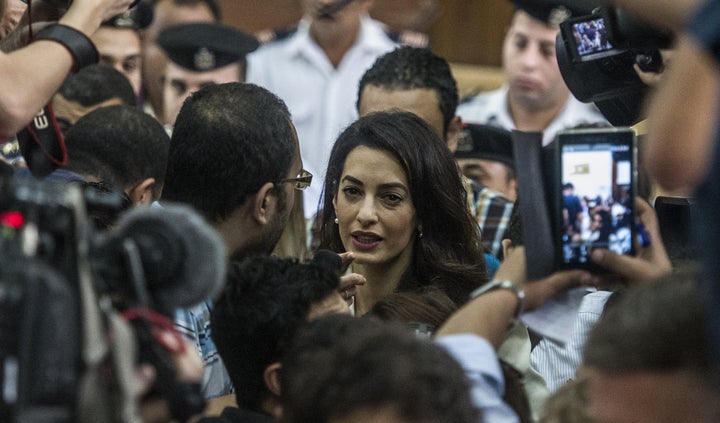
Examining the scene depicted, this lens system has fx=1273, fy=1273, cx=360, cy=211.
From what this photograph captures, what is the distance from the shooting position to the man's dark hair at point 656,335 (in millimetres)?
1555

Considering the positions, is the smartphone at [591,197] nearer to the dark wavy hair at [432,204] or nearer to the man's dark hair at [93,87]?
the dark wavy hair at [432,204]

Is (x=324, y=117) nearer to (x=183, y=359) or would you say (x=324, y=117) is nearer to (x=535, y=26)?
(x=535, y=26)

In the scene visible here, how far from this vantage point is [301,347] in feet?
6.12

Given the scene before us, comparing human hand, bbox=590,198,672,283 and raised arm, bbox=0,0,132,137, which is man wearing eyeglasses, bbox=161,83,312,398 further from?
human hand, bbox=590,198,672,283

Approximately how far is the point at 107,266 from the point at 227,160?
1201 mm

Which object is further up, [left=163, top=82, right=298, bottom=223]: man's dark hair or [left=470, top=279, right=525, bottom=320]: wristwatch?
[left=163, top=82, right=298, bottom=223]: man's dark hair

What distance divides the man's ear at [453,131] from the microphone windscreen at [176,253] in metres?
2.51

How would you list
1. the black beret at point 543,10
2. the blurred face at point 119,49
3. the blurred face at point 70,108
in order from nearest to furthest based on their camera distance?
the blurred face at point 70,108 < the blurred face at point 119,49 < the black beret at point 543,10

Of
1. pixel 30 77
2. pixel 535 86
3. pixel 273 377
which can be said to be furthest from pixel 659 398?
pixel 535 86

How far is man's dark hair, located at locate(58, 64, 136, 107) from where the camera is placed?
4.27 meters

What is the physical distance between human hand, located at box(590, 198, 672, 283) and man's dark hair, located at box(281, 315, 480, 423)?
35 centimetres

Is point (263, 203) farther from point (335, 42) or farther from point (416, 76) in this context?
point (335, 42)

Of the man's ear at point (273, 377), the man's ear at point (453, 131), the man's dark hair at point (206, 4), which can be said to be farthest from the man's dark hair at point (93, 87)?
the man's ear at point (273, 377)

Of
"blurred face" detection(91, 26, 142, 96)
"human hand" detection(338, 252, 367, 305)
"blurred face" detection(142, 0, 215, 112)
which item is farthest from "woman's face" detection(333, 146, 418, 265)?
"blurred face" detection(142, 0, 215, 112)
